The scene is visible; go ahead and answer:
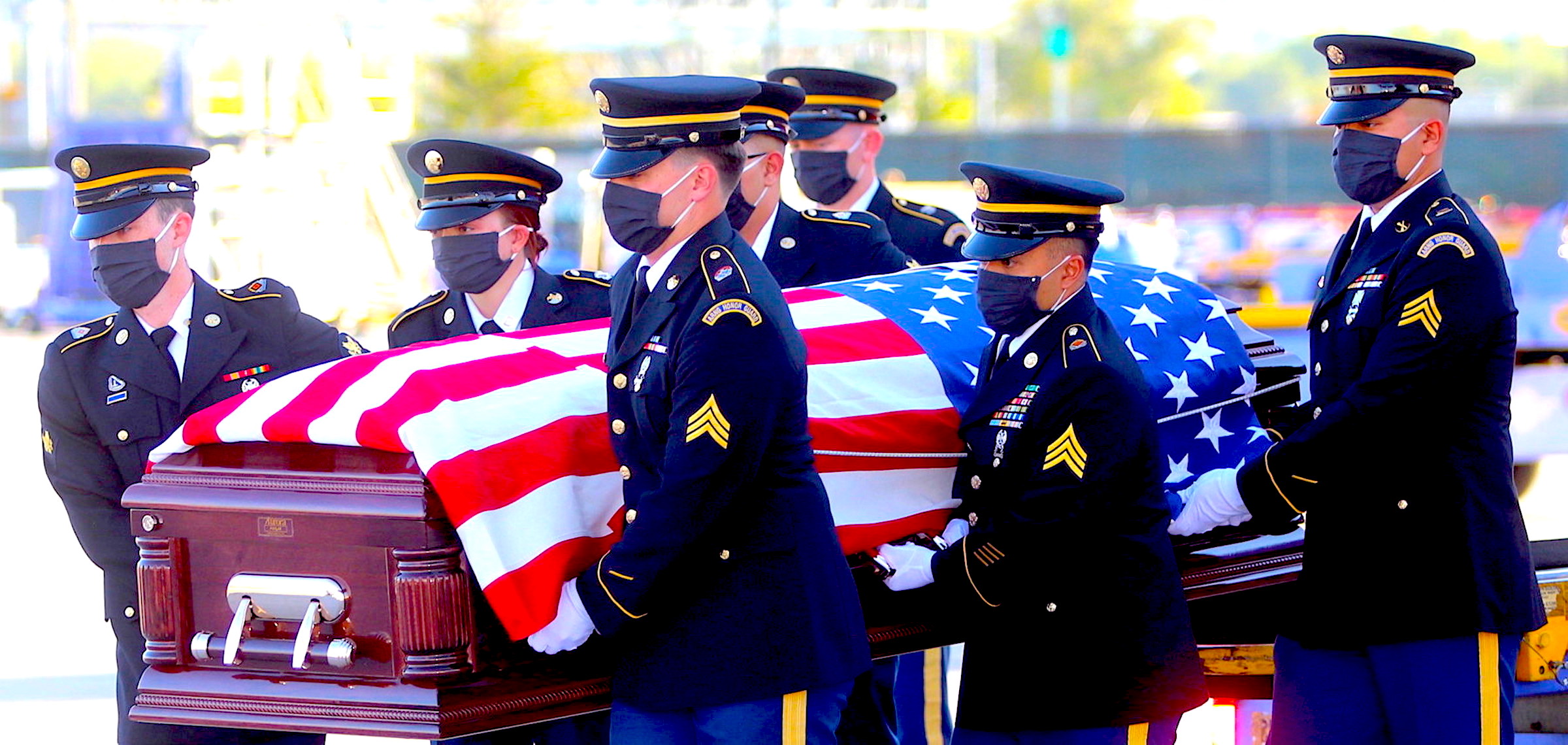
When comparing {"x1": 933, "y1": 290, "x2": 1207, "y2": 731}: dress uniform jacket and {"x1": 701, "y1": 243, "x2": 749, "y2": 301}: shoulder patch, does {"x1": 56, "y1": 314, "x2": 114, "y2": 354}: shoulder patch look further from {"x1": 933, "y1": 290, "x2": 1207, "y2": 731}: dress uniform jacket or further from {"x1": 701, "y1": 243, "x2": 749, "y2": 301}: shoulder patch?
{"x1": 933, "y1": 290, "x2": 1207, "y2": 731}: dress uniform jacket

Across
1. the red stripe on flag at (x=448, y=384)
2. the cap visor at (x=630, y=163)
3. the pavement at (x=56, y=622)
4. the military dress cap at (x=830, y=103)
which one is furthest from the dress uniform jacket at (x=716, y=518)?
the military dress cap at (x=830, y=103)

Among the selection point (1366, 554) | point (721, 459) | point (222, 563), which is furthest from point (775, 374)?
point (1366, 554)

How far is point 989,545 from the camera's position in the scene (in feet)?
9.94

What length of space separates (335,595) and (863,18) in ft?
187

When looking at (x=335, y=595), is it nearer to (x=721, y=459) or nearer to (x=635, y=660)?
(x=635, y=660)

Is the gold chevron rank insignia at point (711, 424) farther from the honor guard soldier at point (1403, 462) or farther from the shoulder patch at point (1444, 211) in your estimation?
the shoulder patch at point (1444, 211)

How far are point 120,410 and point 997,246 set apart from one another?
186 cm

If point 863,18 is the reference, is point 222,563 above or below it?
below

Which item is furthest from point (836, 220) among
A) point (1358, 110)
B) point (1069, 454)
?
point (1069, 454)

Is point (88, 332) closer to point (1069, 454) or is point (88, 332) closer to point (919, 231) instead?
point (1069, 454)

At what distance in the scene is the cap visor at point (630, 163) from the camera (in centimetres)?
272

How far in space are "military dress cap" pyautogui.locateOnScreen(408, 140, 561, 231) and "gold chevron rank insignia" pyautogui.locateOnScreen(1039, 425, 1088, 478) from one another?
1.46m

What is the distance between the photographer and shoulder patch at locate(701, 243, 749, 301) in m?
2.66

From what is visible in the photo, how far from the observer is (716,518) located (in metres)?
2.62
